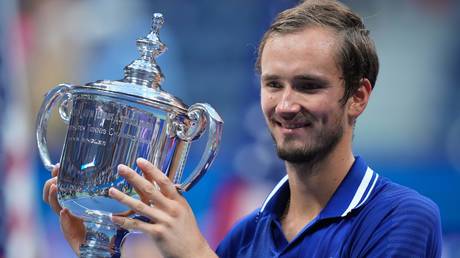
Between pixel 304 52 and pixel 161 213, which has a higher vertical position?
pixel 304 52

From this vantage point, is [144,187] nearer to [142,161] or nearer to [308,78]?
[142,161]

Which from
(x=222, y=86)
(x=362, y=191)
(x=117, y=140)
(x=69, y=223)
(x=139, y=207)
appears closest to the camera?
(x=139, y=207)

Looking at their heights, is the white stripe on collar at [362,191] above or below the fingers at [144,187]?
below

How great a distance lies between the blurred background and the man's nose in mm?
2134

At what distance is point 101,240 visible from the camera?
5.38ft

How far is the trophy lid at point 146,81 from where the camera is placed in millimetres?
1601

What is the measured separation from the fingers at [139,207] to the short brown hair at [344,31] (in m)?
0.43

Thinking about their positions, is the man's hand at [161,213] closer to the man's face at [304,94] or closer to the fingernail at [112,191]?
the fingernail at [112,191]

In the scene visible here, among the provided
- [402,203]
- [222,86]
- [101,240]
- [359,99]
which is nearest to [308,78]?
[359,99]

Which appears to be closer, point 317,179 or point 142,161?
Answer: point 142,161

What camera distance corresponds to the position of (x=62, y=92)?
171 centimetres

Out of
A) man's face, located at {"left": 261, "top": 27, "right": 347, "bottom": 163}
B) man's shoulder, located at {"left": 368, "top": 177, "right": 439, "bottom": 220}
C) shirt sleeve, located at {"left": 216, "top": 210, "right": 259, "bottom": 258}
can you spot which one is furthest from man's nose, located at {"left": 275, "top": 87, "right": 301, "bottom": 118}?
shirt sleeve, located at {"left": 216, "top": 210, "right": 259, "bottom": 258}

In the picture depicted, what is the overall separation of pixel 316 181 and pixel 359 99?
0.59 ft

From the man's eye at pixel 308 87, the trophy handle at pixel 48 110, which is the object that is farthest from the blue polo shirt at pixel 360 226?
the trophy handle at pixel 48 110
